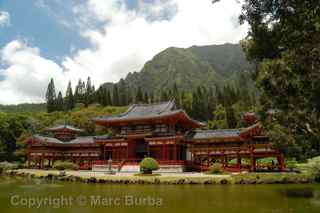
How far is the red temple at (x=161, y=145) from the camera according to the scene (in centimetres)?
3239

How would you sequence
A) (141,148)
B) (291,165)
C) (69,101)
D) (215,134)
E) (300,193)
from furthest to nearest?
(69,101)
(141,148)
(291,165)
(215,134)
(300,193)

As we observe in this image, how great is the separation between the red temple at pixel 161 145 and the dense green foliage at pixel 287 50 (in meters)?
18.9

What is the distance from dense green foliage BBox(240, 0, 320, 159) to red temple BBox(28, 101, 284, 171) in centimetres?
1888

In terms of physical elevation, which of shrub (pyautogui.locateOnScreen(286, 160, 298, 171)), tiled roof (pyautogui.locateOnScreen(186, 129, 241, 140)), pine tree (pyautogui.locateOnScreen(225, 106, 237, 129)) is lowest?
shrub (pyautogui.locateOnScreen(286, 160, 298, 171))

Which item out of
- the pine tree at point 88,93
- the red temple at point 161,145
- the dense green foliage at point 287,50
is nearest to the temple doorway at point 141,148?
the red temple at point 161,145

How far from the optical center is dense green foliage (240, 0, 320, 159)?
984 cm

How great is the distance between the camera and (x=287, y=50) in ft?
36.9

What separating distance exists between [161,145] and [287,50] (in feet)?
88.3

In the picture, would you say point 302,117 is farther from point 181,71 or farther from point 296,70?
point 181,71

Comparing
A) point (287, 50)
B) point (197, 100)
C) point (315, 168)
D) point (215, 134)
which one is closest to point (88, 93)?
point (197, 100)

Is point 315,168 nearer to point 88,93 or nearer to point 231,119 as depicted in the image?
point 231,119

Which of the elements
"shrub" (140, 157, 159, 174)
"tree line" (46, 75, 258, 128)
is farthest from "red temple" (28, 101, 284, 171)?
"tree line" (46, 75, 258, 128)

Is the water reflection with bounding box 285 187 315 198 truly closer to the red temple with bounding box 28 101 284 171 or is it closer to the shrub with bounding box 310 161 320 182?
the shrub with bounding box 310 161 320 182

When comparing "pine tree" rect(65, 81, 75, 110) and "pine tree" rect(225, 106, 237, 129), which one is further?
"pine tree" rect(65, 81, 75, 110)
